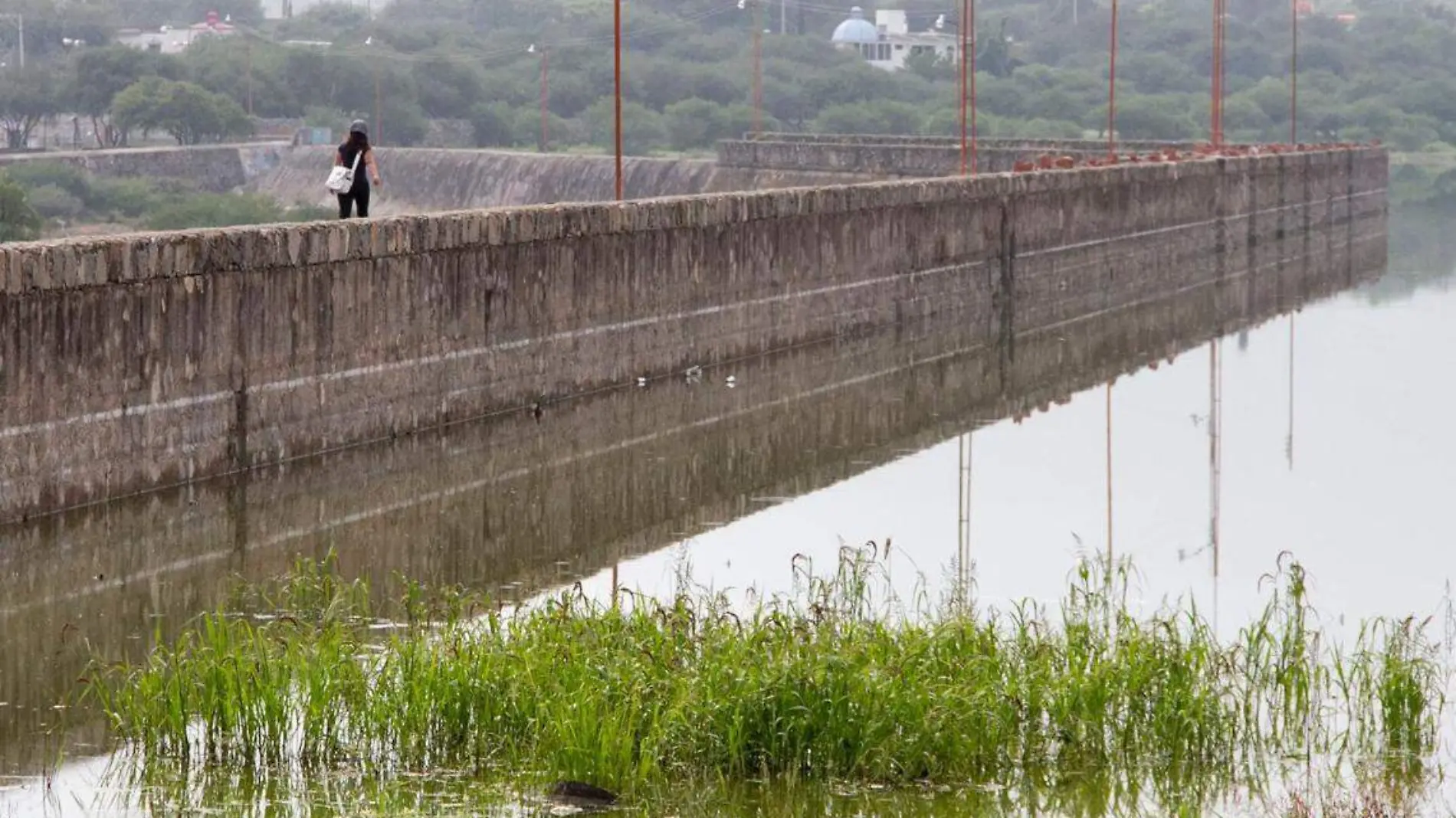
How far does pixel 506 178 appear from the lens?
85125 mm

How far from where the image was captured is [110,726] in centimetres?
1214

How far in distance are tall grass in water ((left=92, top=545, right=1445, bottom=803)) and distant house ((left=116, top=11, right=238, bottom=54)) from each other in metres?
124

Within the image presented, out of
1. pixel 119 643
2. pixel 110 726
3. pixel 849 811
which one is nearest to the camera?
pixel 849 811

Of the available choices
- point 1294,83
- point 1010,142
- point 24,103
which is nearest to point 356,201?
point 1294,83

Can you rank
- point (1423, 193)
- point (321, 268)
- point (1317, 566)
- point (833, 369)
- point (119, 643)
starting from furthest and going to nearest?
1. point (1423, 193)
2. point (833, 369)
3. point (321, 268)
4. point (1317, 566)
5. point (119, 643)

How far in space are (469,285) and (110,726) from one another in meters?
11.3

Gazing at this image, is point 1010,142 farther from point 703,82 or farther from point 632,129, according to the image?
point 703,82

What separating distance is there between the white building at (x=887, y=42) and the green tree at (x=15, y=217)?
293 feet

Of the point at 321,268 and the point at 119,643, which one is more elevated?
the point at 321,268

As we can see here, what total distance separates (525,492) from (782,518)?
6.65 ft

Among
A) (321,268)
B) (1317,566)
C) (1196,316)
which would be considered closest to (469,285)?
(321,268)

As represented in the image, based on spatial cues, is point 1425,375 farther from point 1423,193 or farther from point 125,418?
point 1423,193

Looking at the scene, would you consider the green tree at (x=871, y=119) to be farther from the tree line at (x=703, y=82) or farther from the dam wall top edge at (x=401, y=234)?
the dam wall top edge at (x=401, y=234)

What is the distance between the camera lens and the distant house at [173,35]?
136 m
